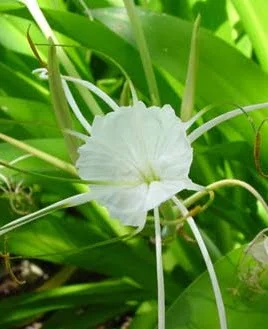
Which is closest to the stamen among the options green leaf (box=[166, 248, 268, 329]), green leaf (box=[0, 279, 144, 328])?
green leaf (box=[166, 248, 268, 329])

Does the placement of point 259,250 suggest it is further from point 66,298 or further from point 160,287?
point 66,298

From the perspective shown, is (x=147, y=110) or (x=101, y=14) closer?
(x=147, y=110)

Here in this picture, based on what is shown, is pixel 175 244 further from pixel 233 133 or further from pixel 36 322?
pixel 36 322

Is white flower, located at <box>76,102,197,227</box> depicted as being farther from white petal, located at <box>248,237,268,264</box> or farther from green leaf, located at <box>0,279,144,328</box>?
green leaf, located at <box>0,279,144,328</box>

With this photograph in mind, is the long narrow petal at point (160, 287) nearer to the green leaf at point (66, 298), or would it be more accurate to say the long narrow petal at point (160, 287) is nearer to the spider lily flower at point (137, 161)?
the spider lily flower at point (137, 161)

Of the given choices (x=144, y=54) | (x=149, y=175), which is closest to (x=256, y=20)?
(x=144, y=54)

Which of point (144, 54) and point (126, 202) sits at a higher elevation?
point (144, 54)

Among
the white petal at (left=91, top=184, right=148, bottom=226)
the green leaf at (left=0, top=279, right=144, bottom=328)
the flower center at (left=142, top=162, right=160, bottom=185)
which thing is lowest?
the green leaf at (left=0, top=279, right=144, bottom=328)

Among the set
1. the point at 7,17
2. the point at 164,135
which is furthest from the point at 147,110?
the point at 7,17
